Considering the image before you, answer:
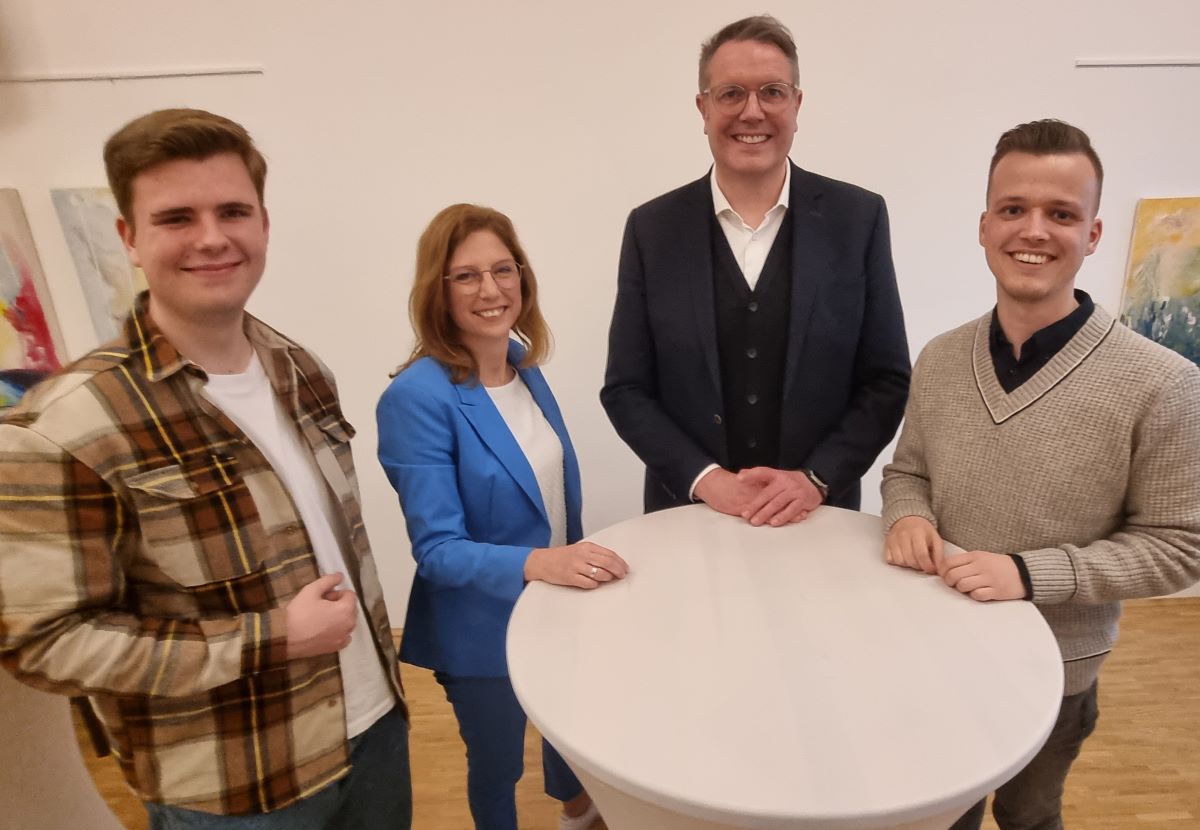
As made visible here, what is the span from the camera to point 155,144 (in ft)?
3.12

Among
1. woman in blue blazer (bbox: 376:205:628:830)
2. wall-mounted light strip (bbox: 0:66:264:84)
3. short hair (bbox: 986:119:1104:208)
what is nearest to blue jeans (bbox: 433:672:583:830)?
woman in blue blazer (bbox: 376:205:628:830)

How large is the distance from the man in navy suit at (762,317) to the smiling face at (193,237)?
956 millimetres

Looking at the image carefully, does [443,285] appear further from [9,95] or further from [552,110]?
[9,95]

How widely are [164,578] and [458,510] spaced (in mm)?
538

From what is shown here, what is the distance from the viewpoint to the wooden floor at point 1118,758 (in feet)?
6.57

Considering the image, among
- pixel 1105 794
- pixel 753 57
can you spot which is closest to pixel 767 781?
pixel 753 57

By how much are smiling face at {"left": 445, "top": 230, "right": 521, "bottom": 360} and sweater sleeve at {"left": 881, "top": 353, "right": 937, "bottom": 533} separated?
895 mm

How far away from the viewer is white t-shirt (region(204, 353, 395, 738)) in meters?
1.10

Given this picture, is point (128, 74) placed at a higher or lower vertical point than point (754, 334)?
higher

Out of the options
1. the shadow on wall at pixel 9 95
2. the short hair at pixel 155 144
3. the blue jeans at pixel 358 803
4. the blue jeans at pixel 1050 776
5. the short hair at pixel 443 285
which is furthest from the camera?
the shadow on wall at pixel 9 95

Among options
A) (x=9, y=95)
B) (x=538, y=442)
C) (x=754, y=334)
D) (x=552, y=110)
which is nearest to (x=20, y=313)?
(x=9, y=95)

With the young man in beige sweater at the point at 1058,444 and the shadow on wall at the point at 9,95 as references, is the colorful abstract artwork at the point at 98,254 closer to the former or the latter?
the shadow on wall at the point at 9,95

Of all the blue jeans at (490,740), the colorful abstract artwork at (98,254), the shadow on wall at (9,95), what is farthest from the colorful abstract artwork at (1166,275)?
the shadow on wall at (9,95)

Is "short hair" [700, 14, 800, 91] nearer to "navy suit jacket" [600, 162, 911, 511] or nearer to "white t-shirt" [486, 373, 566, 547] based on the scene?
"navy suit jacket" [600, 162, 911, 511]
